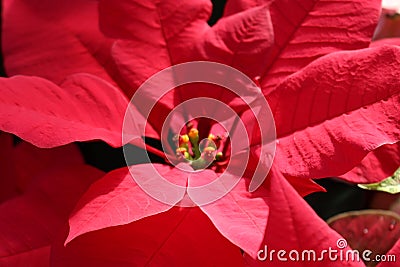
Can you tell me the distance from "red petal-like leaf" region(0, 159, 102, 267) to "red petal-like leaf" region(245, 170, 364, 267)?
14 cm

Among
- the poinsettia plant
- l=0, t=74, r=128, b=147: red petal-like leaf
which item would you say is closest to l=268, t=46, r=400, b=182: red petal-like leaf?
the poinsettia plant

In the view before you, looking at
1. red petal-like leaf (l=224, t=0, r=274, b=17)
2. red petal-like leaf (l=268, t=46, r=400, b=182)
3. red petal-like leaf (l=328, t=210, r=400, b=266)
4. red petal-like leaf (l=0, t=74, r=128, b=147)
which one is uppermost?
red petal-like leaf (l=224, t=0, r=274, b=17)

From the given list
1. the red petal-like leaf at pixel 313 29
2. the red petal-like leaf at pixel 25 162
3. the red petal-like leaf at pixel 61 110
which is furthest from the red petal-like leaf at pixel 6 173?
the red petal-like leaf at pixel 313 29

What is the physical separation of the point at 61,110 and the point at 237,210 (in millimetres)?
119

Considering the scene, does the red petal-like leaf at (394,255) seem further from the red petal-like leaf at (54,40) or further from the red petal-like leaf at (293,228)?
the red petal-like leaf at (54,40)

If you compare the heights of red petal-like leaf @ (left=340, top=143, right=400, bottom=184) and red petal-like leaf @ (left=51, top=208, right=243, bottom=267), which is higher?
red petal-like leaf @ (left=340, top=143, right=400, bottom=184)

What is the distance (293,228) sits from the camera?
25 centimetres

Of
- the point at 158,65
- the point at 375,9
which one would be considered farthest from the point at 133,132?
the point at 375,9

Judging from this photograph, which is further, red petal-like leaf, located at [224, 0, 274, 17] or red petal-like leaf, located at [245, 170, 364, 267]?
red petal-like leaf, located at [224, 0, 274, 17]

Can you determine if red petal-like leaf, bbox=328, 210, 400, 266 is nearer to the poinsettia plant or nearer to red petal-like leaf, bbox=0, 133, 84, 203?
the poinsettia plant

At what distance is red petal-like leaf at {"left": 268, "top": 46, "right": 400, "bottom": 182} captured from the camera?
291 millimetres

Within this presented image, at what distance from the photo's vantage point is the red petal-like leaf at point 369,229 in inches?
14.6

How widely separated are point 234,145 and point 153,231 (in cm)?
8

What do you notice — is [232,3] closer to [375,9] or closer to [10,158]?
[375,9]
